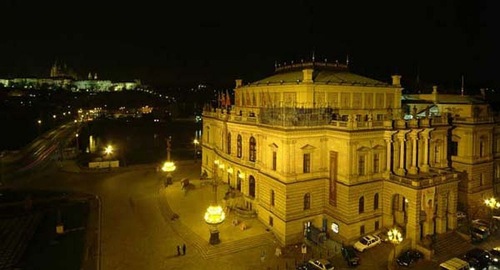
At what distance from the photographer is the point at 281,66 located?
5531cm

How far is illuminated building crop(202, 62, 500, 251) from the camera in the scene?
35.6m

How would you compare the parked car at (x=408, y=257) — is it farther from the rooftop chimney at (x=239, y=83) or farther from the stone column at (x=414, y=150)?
the rooftop chimney at (x=239, y=83)

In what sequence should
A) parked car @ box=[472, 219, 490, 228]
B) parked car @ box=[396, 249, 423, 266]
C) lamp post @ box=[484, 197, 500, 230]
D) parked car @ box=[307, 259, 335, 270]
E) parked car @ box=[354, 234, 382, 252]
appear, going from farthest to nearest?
lamp post @ box=[484, 197, 500, 230], parked car @ box=[472, 219, 490, 228], parked car @ box=[354, 234, 382, 252], parked car @ box=[396, 249, 423, 266], parked car @ box=[307, 259, 335, 270]

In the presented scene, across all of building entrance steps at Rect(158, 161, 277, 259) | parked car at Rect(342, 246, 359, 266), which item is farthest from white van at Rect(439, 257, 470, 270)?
building entrance steps at Rect(158, 161, 277, 259)

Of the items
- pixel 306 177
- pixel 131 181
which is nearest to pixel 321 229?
pixel 306 177

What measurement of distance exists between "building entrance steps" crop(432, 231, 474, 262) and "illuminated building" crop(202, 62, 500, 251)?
989 mm

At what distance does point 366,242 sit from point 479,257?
29.9 feet

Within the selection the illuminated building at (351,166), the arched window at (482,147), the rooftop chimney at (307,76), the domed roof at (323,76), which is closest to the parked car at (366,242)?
the illuminated building at (351,166)

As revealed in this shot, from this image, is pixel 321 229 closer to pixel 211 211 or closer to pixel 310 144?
pixel 310 144

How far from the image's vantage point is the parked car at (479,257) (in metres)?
31.0

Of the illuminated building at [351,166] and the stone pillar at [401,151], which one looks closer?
the illuminated building at [351,166]

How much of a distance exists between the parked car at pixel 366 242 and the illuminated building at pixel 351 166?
119 centimetres

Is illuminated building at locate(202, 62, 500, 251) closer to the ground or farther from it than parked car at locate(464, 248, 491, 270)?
farther from it

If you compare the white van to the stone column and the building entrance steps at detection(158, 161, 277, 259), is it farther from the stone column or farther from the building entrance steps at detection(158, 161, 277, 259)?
the building entrance steps at detection(158, 161, 277, 259)
